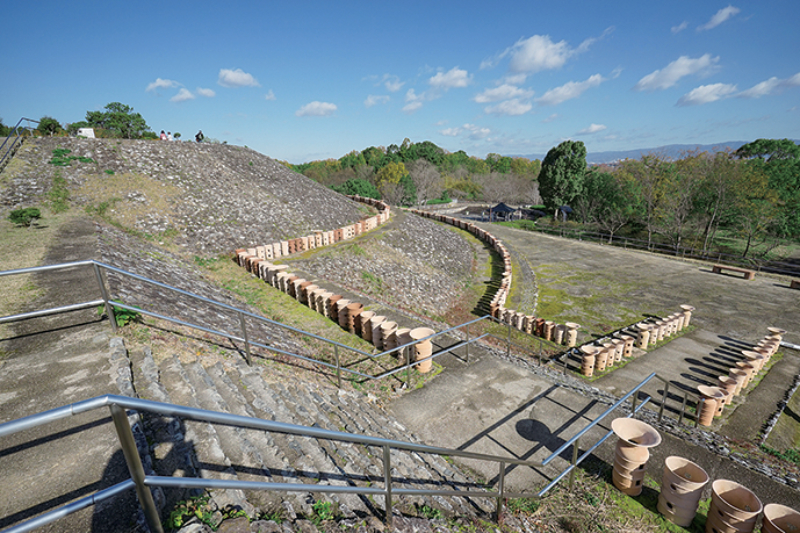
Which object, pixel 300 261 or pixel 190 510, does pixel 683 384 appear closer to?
pixel 190 510

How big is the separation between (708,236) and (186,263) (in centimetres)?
4039

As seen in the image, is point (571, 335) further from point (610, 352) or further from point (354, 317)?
point (354, 317)

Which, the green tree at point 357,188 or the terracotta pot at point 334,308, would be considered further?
the green tree at point 357,188

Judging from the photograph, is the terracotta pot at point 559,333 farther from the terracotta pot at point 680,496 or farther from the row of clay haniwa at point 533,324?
the terracotta pot at point 680,496

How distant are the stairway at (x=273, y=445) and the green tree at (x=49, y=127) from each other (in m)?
30.6

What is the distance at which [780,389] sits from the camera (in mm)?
10539

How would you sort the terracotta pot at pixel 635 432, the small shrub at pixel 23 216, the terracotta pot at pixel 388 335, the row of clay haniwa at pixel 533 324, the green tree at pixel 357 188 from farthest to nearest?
the green tree at pixel 357 188, the row of clay haniwa at pixel 533 324, the small shrub at pixel 23 216, the terracotta pot at pixel 388 335, the terracotta pot at pixel 635 432

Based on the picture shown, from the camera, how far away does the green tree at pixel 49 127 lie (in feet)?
83.1

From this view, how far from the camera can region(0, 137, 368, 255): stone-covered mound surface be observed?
17.1 m

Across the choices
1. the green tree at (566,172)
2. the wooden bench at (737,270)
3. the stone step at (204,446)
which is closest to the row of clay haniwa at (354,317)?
the stone step at (204,446)

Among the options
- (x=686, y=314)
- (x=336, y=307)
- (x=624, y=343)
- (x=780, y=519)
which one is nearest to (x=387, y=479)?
(x=780, y=519)

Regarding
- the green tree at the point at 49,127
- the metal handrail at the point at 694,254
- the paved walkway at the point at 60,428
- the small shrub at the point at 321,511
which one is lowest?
the metal handrail at the point at 694,254

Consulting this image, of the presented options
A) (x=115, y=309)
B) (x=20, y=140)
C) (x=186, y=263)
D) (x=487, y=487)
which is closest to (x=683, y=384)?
(x=487, y=487)

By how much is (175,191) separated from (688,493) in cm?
2368
